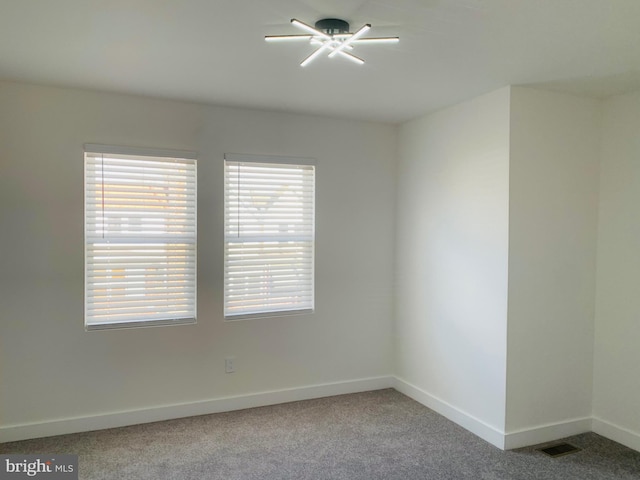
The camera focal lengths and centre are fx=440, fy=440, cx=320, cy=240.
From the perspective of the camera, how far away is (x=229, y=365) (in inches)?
148

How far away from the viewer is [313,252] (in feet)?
13.4

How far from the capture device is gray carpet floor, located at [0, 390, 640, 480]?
278 centimetres

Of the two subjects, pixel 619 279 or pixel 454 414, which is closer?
pixel 619 279

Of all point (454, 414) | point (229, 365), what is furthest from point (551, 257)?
point (229, 365)

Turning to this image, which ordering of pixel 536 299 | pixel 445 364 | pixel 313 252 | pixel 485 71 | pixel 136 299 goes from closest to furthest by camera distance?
pixel 485 71 < pixel 536 299 < pixel 136 299 < pixel 445 364 < pixel 313 252

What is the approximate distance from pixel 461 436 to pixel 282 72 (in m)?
2.93

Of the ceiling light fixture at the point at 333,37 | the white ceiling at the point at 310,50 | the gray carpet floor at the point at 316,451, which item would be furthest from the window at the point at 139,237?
the ceiling light fixture at the point at 333,37

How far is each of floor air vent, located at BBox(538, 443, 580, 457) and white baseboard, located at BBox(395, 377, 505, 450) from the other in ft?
1.03

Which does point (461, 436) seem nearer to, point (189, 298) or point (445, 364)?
point (445, 364)

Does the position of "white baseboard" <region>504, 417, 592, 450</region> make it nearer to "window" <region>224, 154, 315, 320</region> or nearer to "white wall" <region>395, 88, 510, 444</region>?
"white wall" <region>395, 88, 510, 444</region>

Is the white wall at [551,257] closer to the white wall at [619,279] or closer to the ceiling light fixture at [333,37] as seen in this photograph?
the white wall at [619,279]

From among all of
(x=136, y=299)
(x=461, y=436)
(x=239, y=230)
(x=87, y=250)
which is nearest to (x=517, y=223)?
(x=461, y=436)

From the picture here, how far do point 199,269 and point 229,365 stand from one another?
0.86m

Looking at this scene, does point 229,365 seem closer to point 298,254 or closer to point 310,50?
point 298,254
